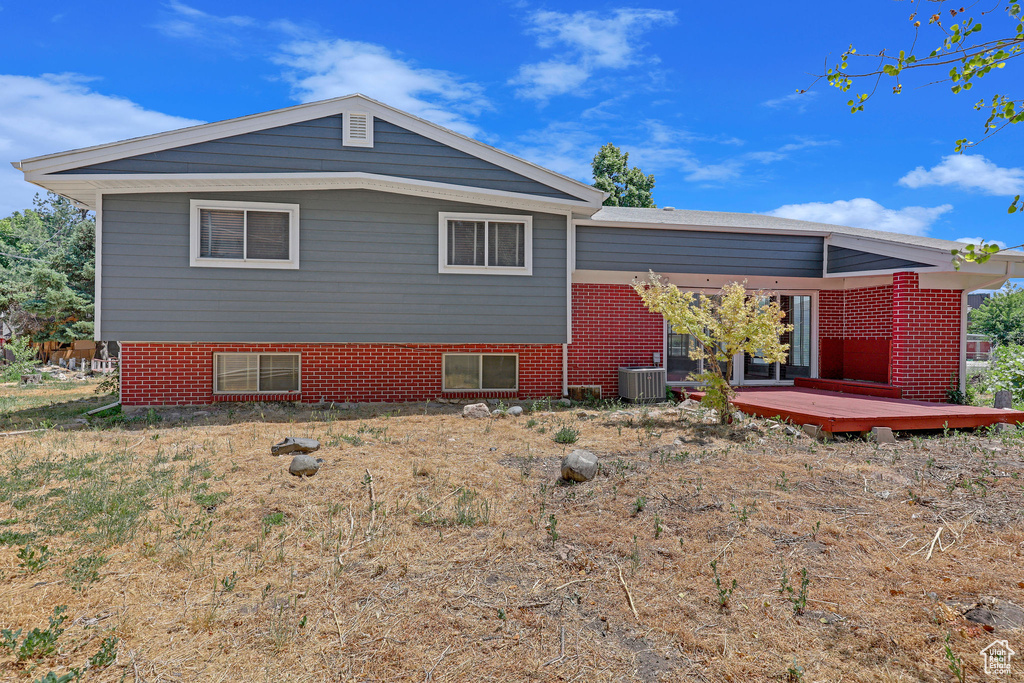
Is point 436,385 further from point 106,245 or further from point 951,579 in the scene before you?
point 951,579

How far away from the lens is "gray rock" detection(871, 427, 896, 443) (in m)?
7.49

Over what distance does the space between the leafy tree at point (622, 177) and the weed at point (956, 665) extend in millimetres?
27598

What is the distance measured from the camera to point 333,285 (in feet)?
32.4

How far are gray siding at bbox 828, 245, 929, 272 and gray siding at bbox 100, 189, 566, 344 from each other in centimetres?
610

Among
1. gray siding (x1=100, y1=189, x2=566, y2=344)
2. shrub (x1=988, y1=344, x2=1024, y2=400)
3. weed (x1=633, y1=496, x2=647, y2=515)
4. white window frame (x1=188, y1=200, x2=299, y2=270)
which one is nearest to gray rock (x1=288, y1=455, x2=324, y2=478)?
weed (x1=633, y1=496, x2=647, y2=515)

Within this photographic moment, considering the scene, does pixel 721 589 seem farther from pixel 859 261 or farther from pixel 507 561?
pixel 859 261

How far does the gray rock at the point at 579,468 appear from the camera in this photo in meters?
5.71

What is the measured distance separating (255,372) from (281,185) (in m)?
3.56

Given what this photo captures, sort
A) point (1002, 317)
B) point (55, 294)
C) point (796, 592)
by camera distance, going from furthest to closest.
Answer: point (1002, 317), point (55, 294), point (796, 592)

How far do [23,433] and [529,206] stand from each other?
8688 millimetres

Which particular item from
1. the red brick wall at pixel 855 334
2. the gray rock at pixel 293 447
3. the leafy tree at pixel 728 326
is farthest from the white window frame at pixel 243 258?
the red brick wall at pixel 855 334

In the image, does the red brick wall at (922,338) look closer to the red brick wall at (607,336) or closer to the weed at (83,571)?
the red brick wall at (607,336)

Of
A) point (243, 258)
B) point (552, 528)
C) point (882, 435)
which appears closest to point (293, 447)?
point (552, 528)

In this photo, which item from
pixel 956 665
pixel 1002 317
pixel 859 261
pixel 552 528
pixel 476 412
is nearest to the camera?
pixel 956 665
